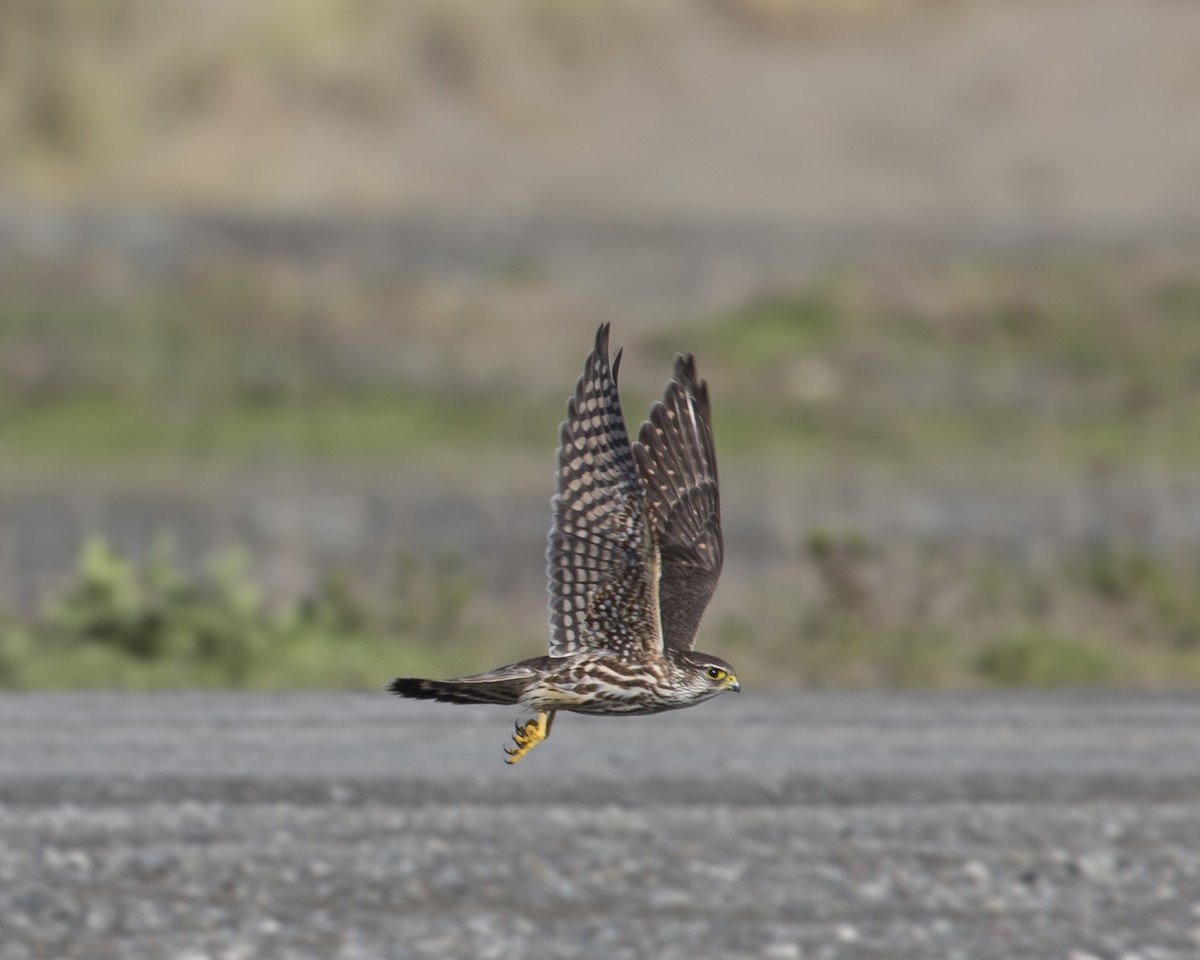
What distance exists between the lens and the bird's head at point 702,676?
3.64 metres

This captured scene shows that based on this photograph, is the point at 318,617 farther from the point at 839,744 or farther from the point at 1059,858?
the point at 1059,858

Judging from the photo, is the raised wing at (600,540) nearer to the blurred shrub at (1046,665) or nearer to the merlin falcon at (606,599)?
the merlin falcon at (606,599)

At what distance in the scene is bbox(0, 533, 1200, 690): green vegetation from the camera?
1498cm

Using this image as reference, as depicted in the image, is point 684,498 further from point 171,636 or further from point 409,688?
point 171,636

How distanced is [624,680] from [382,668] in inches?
16.3

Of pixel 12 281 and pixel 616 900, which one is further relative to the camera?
pixel 12 281

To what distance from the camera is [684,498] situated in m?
3.84

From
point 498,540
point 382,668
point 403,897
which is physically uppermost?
point 498,540

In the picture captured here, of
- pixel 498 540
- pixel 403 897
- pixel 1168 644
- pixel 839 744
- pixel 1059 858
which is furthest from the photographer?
pixel 498 540

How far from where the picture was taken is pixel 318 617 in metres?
14.7

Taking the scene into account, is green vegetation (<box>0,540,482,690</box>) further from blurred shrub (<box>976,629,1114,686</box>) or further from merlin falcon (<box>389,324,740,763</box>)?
merlin falcon (<box>389,324,740,763</box>)

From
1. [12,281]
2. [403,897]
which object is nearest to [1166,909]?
[403,897]

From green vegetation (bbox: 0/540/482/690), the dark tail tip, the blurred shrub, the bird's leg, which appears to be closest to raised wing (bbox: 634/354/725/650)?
the bird's leg

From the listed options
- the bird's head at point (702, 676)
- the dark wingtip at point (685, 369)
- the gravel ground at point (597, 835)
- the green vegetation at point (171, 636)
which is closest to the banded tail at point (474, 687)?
the bird's head at point (702, 676)
